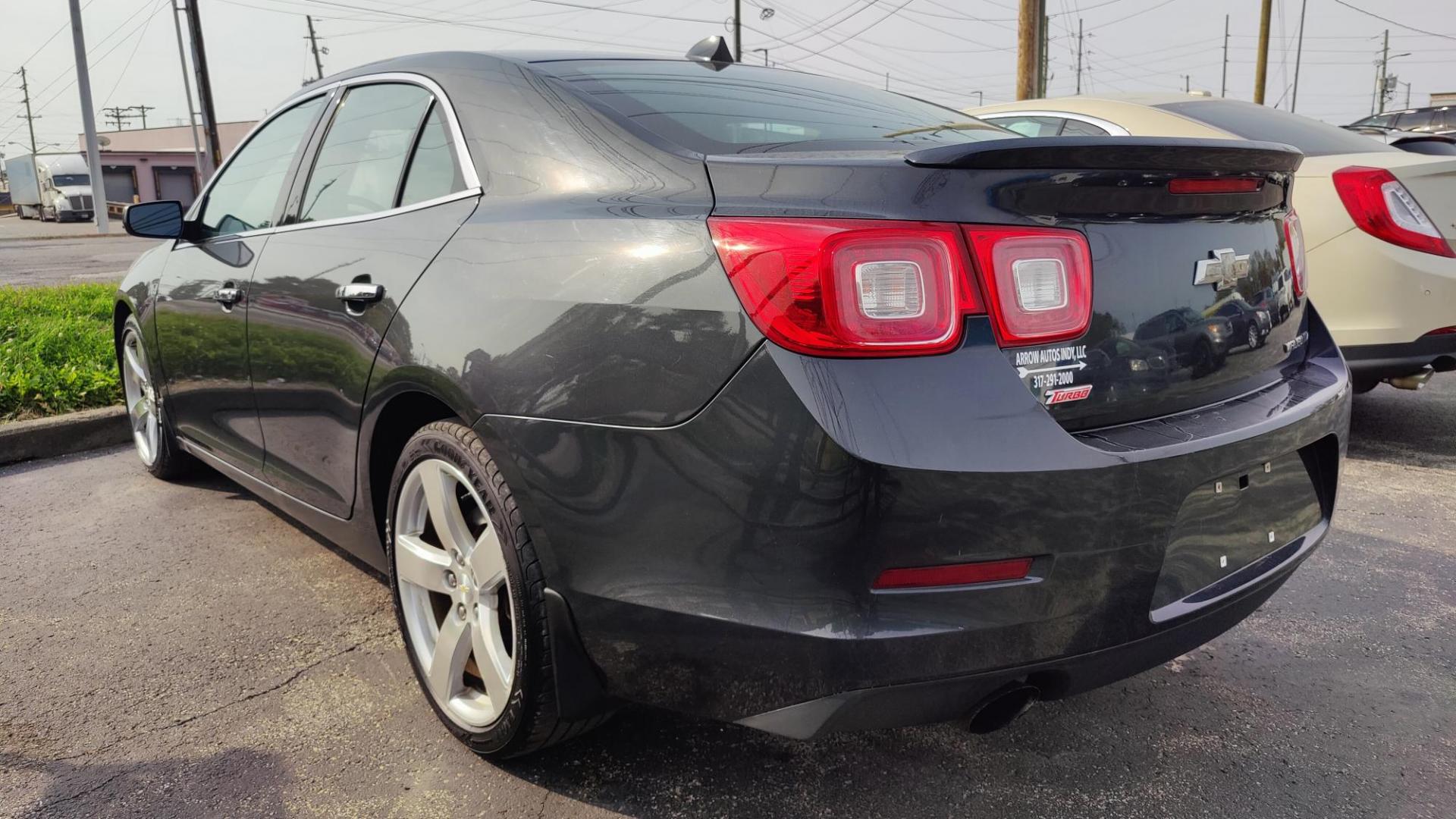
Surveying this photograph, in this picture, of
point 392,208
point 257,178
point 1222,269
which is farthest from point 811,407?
point 257,178

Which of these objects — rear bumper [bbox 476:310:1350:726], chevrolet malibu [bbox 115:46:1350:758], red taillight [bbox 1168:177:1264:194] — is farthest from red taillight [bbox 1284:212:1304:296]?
rear bumper [bbox 476:310:1350:726]

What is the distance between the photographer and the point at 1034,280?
1.71 metres

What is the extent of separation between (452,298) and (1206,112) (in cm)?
435

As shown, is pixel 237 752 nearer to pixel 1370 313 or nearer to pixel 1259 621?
pixel 1259 621

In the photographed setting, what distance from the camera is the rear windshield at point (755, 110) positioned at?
211 centimetres

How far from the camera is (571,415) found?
6.08 feet

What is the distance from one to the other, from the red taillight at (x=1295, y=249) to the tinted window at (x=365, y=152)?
201 cm

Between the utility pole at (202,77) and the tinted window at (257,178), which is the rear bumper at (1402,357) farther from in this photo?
the utility pole at (202,77)

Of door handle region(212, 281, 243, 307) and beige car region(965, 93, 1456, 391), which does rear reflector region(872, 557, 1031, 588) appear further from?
beige car region(965, 93, 1456, 391)

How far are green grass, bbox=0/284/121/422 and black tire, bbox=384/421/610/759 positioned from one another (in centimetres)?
399

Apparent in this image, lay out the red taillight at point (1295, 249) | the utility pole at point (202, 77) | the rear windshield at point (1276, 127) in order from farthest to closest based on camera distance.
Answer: the utility pole at point (202, 77)
the rear windshield at point (1276, 127)
the red taillight at point (1295, 249)

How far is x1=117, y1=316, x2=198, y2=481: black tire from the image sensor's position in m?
4.09

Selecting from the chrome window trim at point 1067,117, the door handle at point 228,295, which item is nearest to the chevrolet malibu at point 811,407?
the door handle at point 228,295

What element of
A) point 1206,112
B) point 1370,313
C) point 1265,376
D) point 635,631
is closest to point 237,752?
point 635,631
